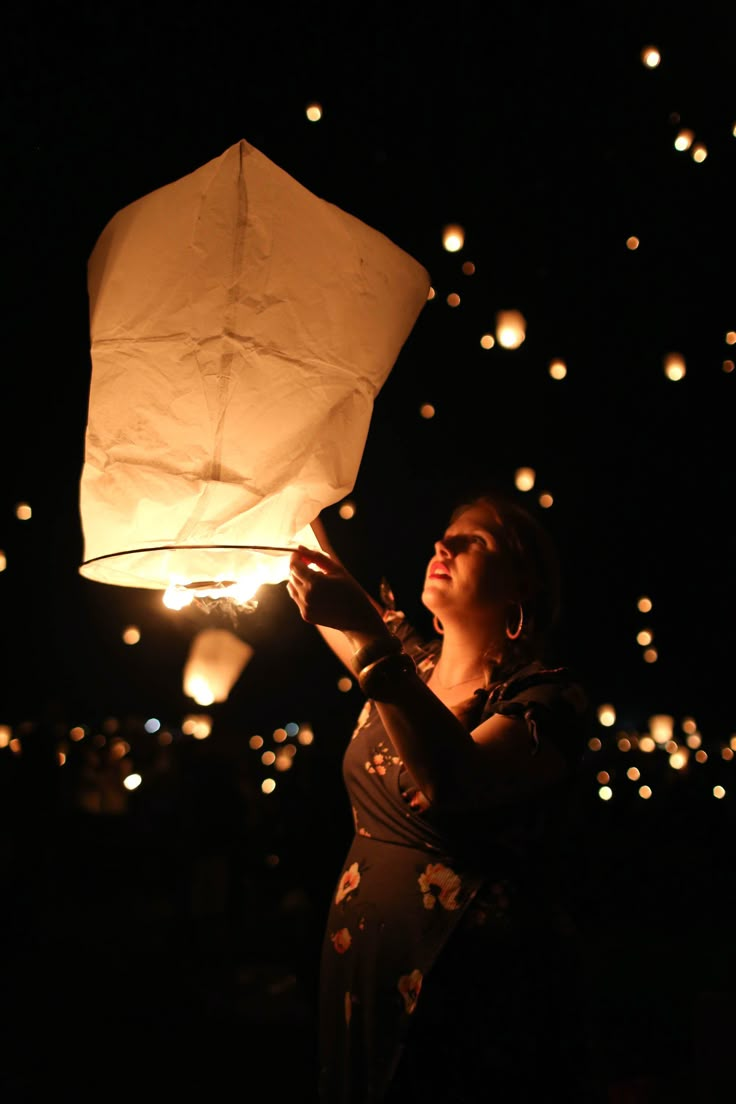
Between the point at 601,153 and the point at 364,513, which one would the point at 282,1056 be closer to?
the point at 364,513

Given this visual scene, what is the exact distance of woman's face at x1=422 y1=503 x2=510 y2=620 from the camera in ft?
4.92

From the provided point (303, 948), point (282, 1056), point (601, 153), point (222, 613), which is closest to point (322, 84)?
point (601, 153)

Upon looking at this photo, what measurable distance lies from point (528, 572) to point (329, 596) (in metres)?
0.54

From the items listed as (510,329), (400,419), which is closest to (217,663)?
(400,419)

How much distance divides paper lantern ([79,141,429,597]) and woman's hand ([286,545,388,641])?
0.04 metres

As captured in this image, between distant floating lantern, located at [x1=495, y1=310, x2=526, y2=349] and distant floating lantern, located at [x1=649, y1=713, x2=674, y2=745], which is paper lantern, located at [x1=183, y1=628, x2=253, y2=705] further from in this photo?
distant floating lantern, located at [x1=649, y1=713, x2=674, y2=745]

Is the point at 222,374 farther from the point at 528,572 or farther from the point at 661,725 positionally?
the point at 661,725

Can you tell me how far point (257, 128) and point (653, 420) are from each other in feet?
6.75

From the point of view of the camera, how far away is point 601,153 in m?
2.56

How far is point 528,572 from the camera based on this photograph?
1543 mm

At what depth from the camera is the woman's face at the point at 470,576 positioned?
4.92 feet

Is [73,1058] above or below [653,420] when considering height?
below

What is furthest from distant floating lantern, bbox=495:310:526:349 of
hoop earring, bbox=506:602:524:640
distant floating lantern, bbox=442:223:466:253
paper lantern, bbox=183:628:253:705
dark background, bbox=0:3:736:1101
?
paper lantern, bbox=183:628:253:705

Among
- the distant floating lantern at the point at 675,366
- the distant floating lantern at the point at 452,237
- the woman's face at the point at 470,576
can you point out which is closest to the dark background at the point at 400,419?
the distant floating lantern at the point at 452,237
